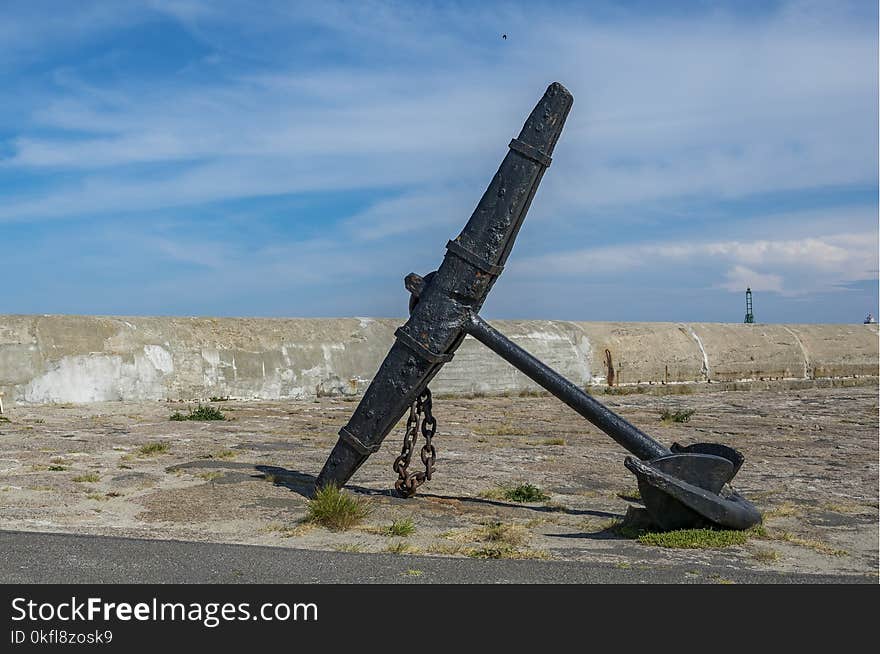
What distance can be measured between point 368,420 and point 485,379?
8.07 meters

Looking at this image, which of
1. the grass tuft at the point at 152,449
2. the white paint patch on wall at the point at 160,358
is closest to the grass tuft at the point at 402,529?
the grass tuft at the point at 152,449

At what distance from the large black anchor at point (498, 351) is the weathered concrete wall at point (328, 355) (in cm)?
634

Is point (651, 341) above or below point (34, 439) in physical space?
above

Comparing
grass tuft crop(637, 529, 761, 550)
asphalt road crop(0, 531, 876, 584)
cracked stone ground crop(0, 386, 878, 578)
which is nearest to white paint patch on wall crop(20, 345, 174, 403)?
cracked stone ground crop(0, 386, 878, 578)

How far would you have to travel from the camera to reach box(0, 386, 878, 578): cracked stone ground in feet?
15.5

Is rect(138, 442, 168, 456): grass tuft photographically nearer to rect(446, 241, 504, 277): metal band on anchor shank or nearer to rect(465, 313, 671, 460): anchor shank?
rect(465, 313, 671, 460): anchor shank

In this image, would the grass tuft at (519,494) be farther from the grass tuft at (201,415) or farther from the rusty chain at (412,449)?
the grass tuft at (201,415)

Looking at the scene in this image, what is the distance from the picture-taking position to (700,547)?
463 centimetres

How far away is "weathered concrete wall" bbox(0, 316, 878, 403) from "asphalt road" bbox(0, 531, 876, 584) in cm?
684

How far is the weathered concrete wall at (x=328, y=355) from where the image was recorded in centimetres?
1086

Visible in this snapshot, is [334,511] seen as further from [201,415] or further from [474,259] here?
[201,415]
